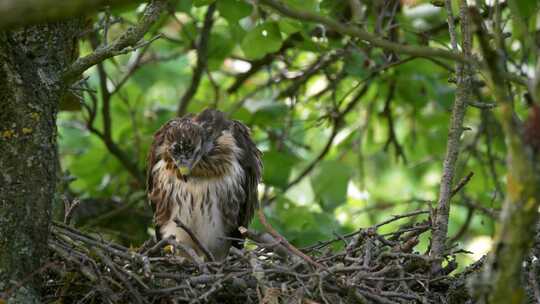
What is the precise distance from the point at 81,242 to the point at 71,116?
16.5ft

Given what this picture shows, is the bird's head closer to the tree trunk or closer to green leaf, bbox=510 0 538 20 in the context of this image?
the tree trunk

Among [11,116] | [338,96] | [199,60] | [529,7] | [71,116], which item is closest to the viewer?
[11,116]

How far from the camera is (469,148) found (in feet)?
22.2

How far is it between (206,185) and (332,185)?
1.11 meters

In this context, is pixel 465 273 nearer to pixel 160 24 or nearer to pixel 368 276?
pixel 368 276

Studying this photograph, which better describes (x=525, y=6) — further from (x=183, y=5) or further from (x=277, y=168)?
(x=277, y=168)

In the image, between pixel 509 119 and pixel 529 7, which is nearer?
pixel 509 119

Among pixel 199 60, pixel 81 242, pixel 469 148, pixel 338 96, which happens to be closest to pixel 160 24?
pixel 199 60

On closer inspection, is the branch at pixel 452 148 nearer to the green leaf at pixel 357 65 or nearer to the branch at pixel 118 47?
the branch at pixel 118 47

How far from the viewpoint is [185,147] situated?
17.7ft

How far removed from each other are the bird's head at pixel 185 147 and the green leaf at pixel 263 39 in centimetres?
64

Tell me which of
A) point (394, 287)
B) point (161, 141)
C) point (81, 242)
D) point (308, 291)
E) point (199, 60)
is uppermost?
point (199, 60)

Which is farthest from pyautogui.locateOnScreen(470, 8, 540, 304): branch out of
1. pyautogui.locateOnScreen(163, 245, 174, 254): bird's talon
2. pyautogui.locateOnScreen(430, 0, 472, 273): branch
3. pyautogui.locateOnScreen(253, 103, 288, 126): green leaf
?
pyautogui.locateOnScreen(253, 103, 288, 126): green leaf

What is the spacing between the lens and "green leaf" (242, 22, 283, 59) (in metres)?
5.54
